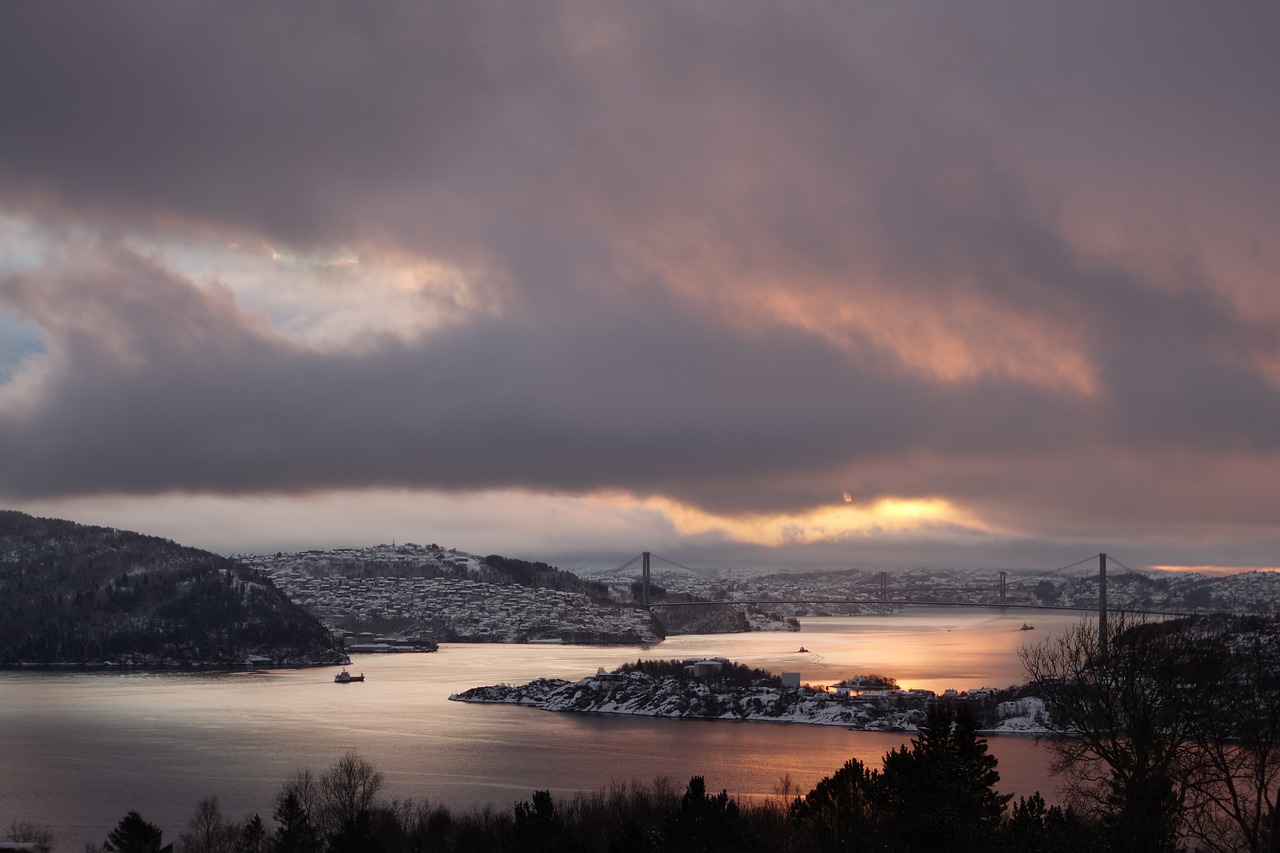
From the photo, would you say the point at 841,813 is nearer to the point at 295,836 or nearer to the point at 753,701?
the point at 295,836

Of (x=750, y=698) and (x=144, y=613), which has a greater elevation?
(x=750, y=698)

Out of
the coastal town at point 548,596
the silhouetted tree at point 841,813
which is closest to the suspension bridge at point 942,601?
the coastal town at point 548,596

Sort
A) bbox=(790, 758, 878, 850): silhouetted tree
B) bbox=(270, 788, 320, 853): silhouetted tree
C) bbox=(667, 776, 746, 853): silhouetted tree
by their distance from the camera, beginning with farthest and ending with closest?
bbox=(270, 788, 320, 853): silhouetted tree
bbox=(790, 758, 878, 850): silhouetted tree
bbox=(667, 776, 746, 853): silhouetted tree

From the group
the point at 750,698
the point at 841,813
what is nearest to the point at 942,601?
the point at 750,698

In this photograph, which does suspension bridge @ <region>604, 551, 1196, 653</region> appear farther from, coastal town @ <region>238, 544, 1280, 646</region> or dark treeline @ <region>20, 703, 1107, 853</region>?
dark treeline @ <region>20, 703, 1107, 853</region>

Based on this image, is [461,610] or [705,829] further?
[461,610]

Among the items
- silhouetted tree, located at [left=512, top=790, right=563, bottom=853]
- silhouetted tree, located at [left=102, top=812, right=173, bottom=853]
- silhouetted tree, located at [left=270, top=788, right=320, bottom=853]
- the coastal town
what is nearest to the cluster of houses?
the coastal town
